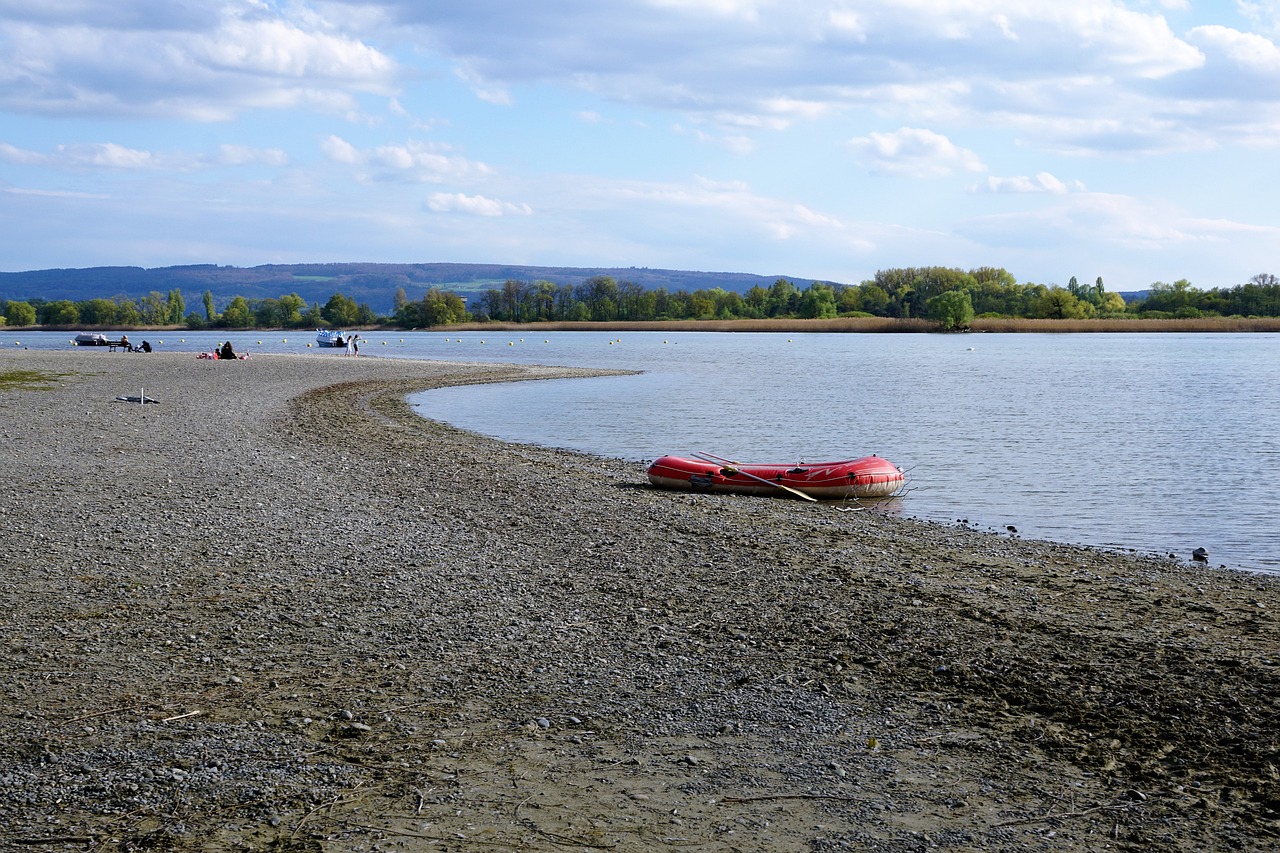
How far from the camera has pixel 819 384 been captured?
49.0 meters

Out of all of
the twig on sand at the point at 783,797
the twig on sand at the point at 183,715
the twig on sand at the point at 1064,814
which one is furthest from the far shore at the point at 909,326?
the twig on sand at the point at 183,715

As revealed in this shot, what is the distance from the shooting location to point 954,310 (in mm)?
140000

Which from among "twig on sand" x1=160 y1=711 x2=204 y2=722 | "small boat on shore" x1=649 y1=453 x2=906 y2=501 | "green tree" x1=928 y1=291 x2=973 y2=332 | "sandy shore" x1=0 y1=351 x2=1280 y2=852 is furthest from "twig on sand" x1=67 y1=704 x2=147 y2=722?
"green tree" x1=928 y1=291 x2=973 y2=332

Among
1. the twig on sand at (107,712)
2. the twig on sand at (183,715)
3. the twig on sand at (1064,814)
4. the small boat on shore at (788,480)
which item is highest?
the twig on sand at (107,712)

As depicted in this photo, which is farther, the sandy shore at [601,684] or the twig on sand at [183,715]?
the twig on sand at [183,715]

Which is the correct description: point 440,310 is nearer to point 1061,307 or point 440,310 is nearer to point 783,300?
point 783,300

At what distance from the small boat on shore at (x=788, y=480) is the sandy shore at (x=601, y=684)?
339cm

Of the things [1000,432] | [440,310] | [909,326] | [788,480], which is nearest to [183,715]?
[788,480]

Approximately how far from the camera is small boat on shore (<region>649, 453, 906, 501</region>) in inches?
651

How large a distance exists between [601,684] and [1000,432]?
23.2m

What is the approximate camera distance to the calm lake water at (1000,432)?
1556 cm

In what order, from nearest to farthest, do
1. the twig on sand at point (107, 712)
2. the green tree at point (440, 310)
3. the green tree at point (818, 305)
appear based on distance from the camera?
1. the twig on sand at point (107, 712)
2. the green tree at point (818, 305)
3. the green tree at point (440, 310)

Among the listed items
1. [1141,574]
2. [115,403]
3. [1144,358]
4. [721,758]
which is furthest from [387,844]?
[1144,358]

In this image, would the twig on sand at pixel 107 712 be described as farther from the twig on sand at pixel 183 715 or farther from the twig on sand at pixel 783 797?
the twig on sand at pixel 783 797
